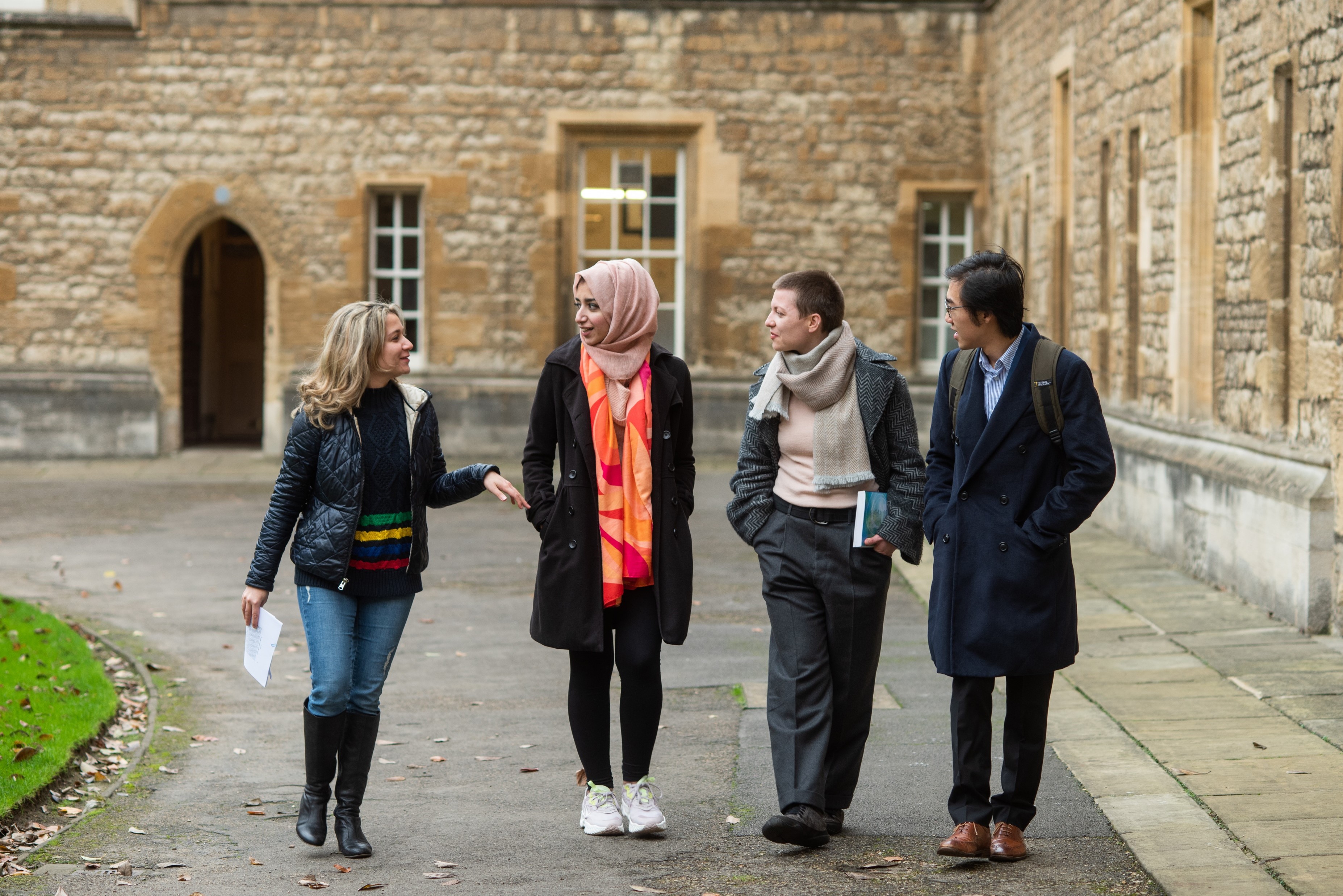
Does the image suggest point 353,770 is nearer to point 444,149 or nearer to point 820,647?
point 820,647

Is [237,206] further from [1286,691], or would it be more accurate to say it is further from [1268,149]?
[1286,691]

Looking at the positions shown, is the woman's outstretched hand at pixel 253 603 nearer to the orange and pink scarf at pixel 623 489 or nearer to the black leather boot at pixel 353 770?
the black leather boot at pixel 353 770

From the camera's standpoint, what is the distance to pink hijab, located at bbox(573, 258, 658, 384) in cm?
500

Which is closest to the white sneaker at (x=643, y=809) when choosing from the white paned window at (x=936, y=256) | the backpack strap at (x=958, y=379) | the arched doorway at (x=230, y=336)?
the backpack strap at (x=958, y=379)

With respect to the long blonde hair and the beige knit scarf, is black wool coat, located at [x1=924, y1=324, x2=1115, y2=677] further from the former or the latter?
the long blonde hair

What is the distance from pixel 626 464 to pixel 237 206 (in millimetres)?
14597

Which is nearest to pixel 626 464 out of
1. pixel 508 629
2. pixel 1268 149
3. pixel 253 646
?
pixel 253 646

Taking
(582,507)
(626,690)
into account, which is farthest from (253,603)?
(626,690)

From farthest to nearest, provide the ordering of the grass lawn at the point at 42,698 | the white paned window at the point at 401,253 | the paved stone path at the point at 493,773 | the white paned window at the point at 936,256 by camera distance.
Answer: the white paned window at the point at 936,256
the white paned window at the point at 401,253
the grass lawn at the point at 42,698
the paved stone path at the point at 493,773

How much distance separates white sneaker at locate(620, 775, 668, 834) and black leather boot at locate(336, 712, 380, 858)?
31.6 inches

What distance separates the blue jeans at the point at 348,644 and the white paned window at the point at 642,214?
1401 cm

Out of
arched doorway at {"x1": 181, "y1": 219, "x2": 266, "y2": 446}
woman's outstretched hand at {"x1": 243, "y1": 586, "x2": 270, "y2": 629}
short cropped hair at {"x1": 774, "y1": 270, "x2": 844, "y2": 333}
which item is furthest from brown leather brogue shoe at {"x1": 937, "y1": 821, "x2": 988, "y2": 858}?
arched doorway at {"x1": 181, "y1": 219, "x2": 266, "y2": 446}

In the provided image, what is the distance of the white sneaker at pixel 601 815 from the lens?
16.7 feet

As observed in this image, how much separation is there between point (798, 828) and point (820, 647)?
21.4 inches
